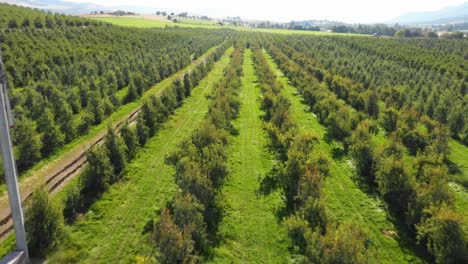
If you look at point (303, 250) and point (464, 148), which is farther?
point (464, 148)

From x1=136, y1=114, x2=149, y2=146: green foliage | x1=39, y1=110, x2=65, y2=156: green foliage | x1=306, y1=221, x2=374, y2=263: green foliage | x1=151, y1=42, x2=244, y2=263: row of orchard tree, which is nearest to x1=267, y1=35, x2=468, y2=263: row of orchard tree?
x1=306, y1=221, x2=374, y2=263: green foliage

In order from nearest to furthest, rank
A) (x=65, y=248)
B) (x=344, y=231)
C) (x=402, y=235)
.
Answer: (x=344, y=231), (x=65, y=248), (x=402, y=235)

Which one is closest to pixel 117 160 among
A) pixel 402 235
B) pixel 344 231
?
pixel 344 231

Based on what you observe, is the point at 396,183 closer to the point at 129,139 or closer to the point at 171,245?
the point at 171,245

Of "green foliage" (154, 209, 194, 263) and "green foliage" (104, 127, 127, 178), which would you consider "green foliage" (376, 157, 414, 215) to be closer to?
"green foliage" (154, 209, 194, 263)

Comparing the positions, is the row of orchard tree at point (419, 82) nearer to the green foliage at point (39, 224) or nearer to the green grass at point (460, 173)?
the green grass at point (460, 173)

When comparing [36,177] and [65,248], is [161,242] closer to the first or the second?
[65,248]
